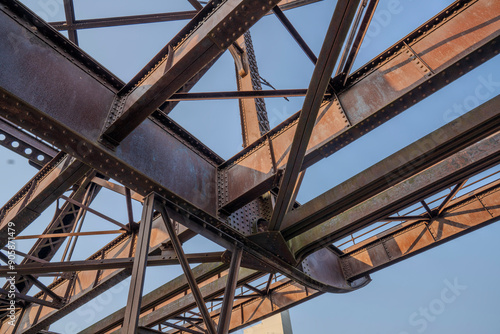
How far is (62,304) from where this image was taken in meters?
9.12

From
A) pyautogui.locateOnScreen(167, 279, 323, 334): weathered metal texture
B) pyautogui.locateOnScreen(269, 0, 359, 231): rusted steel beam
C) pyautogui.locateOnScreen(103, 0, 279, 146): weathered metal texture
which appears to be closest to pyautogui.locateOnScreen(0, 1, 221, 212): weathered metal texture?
pyautogui.locateOnScreen(103, 0, 279, 146): weathered metal texture

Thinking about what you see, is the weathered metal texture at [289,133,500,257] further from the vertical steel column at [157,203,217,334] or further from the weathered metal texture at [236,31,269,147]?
the vertical steel column at [157,203,217,334]

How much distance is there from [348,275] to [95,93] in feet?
26.5

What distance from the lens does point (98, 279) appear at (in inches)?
332

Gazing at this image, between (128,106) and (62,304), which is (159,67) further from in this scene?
(62,304)

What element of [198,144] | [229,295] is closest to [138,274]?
[229,295]

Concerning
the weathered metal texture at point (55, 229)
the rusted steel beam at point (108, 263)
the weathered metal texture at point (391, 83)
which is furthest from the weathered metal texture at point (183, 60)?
the weathered metal texture at point (55, 229)

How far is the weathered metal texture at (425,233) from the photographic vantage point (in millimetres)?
7957

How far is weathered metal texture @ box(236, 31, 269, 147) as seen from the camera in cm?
747

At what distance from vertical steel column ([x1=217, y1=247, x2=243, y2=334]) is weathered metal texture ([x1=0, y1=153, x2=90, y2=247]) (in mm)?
2987

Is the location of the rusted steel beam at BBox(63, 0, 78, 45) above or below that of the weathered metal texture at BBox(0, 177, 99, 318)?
above

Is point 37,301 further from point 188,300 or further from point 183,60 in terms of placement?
point 183,60

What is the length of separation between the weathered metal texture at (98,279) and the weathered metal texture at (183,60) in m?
2.79

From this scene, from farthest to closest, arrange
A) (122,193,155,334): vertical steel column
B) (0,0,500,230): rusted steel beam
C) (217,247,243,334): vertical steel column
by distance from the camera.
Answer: (217,247,243,334): vertical steel column < (0,0,500,230): rusted steel beam < (122,193,155,334): vertical steel column
